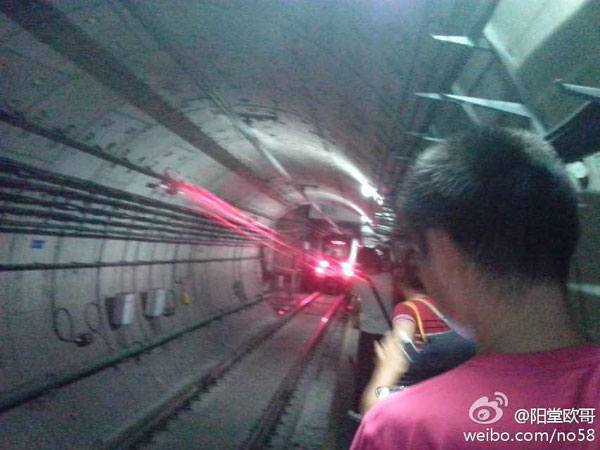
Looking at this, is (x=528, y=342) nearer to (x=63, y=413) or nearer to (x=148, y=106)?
(x=148, y=106)

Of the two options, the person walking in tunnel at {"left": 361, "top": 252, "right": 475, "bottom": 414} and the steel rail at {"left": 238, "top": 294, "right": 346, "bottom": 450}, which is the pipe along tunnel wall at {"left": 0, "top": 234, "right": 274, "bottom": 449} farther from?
the person walking in tunnel at {"left": 361, "top": 252, "right": 475, "bottom": 414}

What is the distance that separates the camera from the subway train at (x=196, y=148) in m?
2.83

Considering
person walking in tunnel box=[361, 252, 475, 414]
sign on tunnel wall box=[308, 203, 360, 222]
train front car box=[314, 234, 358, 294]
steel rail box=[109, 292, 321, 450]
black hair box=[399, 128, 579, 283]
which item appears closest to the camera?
black hair box=[399, 128, 579, 283]

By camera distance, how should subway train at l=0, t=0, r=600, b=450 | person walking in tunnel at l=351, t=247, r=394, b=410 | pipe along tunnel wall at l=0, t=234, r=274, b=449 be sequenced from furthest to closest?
1. person walking in tunnel at l=351, t=247, r=394, b=410
2. pipe along tunnel wall at l=0, t=234, r=274, b=449
3. subway train at l=0, t=0, r=600, b=450

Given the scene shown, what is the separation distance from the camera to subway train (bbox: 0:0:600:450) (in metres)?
2.83

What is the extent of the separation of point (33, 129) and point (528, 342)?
16.4 ft

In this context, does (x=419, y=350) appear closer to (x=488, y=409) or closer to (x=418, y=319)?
(x=418, y=319)

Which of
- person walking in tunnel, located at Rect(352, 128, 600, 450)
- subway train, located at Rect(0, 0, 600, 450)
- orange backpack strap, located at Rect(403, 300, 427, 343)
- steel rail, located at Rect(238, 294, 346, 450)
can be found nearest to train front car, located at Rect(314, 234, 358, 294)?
steel rail, located at Rect(238, 294, 346, 450)

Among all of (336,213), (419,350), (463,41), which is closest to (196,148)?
(463,41)

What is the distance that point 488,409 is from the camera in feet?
3.59

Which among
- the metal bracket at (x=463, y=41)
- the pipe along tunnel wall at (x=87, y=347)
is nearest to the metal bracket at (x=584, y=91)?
the metal bracket at (x=463, y=41)

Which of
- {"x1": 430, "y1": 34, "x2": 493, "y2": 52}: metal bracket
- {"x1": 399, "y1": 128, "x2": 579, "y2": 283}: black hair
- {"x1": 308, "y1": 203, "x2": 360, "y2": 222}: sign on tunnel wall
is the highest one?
Result: {"x1": 308, "y1": 203, "x2": 360, "y2": 222}: sign on tunnel wall

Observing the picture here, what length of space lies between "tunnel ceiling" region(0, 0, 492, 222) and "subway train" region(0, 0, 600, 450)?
2 cm

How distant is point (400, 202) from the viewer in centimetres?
152
